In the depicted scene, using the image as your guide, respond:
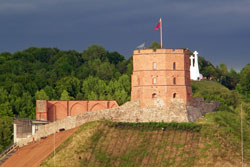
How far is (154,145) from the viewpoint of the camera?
93812 mm

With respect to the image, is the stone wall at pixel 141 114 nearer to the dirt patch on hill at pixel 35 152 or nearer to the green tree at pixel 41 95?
the dirt patch on hill at pixel 35 152

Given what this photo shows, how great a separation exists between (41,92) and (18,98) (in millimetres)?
4725

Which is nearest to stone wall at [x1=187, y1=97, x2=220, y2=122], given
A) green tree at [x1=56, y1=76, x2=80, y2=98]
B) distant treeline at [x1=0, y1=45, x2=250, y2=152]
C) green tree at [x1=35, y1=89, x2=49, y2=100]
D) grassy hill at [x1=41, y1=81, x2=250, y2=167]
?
grassy hill at [x1=41, y1=81, x2=250, y2=167]

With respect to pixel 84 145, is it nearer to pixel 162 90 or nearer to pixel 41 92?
Result: pixel 162 90

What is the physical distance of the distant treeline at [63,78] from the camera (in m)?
132

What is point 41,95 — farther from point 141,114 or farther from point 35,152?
point 141,114

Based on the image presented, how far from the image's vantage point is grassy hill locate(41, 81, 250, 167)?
299ft

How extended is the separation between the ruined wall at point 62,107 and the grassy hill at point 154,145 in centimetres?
2080

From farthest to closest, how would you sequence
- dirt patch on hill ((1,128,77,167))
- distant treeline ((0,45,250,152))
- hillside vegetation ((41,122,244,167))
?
distant treeline ((0,45,250,152))
dirt patch on hill ((1,128,77,167))
hillside vegetation ((41,122,244,167))

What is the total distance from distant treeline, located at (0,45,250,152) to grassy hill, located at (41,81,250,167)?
21.5m

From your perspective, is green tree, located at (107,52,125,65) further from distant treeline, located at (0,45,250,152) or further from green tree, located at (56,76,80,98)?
green tree, located at (56,76,80,98)

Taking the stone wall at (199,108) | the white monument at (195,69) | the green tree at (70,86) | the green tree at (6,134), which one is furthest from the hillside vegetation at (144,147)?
the white monument at (195,69)

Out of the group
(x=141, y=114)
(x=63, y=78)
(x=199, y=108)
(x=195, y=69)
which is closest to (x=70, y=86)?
(x=63, y=78)

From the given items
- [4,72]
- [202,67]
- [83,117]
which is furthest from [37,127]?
[202,67]
